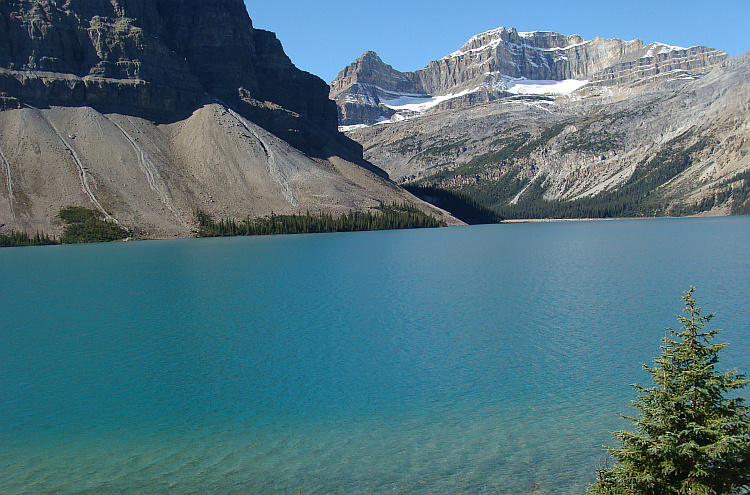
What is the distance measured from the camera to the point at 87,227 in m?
112

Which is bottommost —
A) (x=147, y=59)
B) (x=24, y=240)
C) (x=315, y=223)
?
(x=24, y=240)

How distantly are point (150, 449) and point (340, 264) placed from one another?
5030 cm

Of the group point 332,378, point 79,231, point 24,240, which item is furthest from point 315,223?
point 332,378

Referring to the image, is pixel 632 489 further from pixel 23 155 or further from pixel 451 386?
pixel 23 155

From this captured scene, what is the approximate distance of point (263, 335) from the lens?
3172cm

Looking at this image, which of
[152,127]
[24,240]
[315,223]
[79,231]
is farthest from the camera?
[152,127]

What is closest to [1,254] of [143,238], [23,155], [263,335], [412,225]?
[143,238]

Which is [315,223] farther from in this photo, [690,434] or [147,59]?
[690,434]

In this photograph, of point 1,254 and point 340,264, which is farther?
point 1,254

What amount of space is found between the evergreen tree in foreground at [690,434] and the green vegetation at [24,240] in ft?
386

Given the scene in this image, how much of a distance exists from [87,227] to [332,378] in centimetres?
10376

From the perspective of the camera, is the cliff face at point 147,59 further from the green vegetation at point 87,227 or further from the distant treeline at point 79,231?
the distant treeline at point 79,231

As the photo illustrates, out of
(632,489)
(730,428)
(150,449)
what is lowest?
(150,449)

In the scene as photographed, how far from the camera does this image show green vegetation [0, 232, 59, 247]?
341 ft
